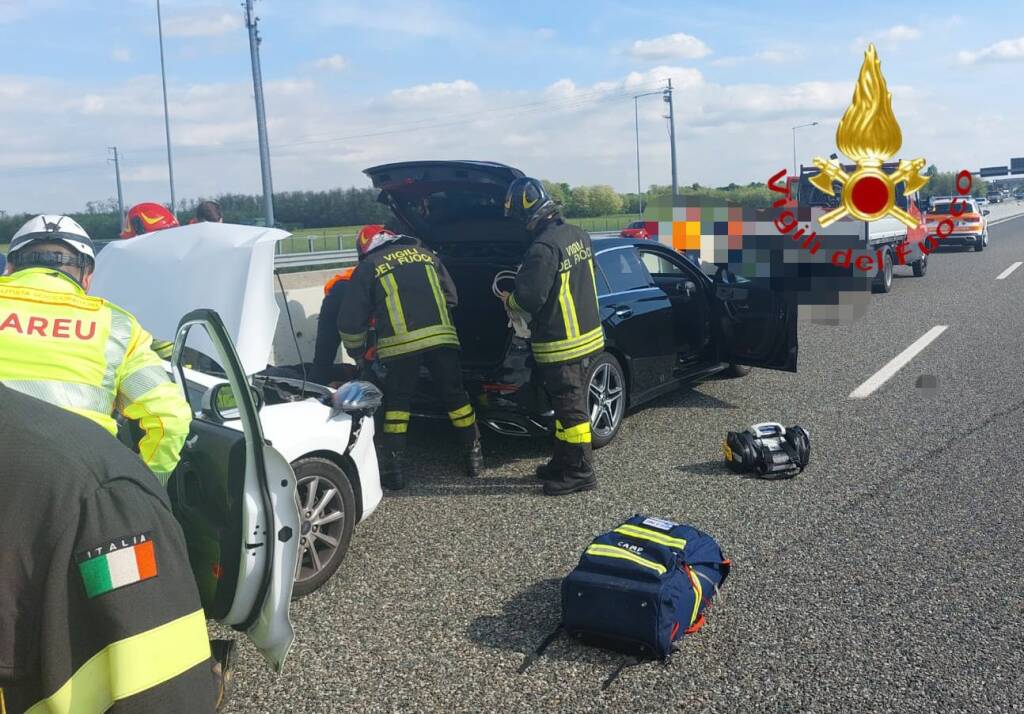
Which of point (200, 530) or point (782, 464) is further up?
point (200, 530)

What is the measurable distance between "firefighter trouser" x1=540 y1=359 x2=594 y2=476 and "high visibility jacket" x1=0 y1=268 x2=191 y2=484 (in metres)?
3.11

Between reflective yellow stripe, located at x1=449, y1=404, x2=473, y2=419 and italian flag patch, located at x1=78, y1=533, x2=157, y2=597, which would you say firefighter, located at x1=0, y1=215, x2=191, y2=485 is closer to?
italian flag patch, located at x1=78, y1=533, x2=157, y2=597

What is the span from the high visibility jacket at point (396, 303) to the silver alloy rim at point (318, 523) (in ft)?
5.26

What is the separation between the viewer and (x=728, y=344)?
7.69 metres

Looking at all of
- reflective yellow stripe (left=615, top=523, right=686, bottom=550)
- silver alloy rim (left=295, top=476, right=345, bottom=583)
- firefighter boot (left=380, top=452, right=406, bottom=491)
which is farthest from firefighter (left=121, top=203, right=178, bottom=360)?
reflective yellow stripe (left=615, top=523, right=686, bottom=550)

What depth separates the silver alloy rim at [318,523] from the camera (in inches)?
167

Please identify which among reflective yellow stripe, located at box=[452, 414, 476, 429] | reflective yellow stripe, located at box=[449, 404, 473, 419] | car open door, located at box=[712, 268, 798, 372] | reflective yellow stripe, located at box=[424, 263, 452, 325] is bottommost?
→ reflective yellow stripe, located at box=[452, 414, 476, 429]

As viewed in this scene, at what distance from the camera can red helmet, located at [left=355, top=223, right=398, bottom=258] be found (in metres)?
5.96

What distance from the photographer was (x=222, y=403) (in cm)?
383

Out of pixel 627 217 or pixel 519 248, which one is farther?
pixel 627 217

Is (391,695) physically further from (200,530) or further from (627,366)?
(627,366)

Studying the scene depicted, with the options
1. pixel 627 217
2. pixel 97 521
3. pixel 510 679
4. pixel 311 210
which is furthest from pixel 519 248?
pixel 627 217

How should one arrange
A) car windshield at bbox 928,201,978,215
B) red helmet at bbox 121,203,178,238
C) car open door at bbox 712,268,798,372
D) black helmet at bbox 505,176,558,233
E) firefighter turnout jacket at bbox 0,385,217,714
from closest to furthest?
1. firefighter turnout jacket at bbox 0,385,217,714
2. black helmet at bbox 505,176,558,233
3. red helmet at bbox 121,203,178,238
4. car open door at bbox 712,268,798,372
5. car windshield at bbox 928,201,978,215

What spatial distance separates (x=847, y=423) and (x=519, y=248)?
295cm
